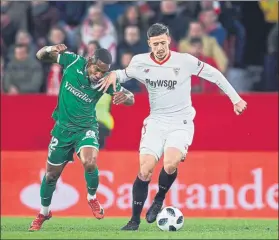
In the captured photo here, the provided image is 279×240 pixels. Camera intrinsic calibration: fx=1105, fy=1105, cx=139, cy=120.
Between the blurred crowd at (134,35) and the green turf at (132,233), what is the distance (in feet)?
12.7

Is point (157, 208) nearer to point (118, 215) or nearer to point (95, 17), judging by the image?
point (118, 215)

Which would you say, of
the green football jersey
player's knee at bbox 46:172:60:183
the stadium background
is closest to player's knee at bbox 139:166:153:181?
the green football jersey

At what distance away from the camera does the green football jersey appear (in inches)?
533

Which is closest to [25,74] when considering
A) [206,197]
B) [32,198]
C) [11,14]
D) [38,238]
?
[11,14]

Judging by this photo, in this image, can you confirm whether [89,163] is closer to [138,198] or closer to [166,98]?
[138,198]

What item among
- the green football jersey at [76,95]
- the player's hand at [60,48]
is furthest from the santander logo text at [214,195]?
the player's hand at [60,48]

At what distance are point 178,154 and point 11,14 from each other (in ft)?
28.1

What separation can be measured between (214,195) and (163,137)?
4567 millimetres

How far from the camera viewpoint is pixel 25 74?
65.3 feet

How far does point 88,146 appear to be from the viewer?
13469 mm

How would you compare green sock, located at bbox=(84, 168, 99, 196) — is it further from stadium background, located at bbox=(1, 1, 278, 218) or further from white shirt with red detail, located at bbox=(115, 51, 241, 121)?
stadium background, located at bbox=(1, 1, 278, 218)

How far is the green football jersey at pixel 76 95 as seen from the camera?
44.4 feet

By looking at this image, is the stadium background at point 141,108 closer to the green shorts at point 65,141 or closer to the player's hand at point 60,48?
the green shorts at point 65,141

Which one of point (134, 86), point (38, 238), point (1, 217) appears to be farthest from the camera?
point (134, 86)
